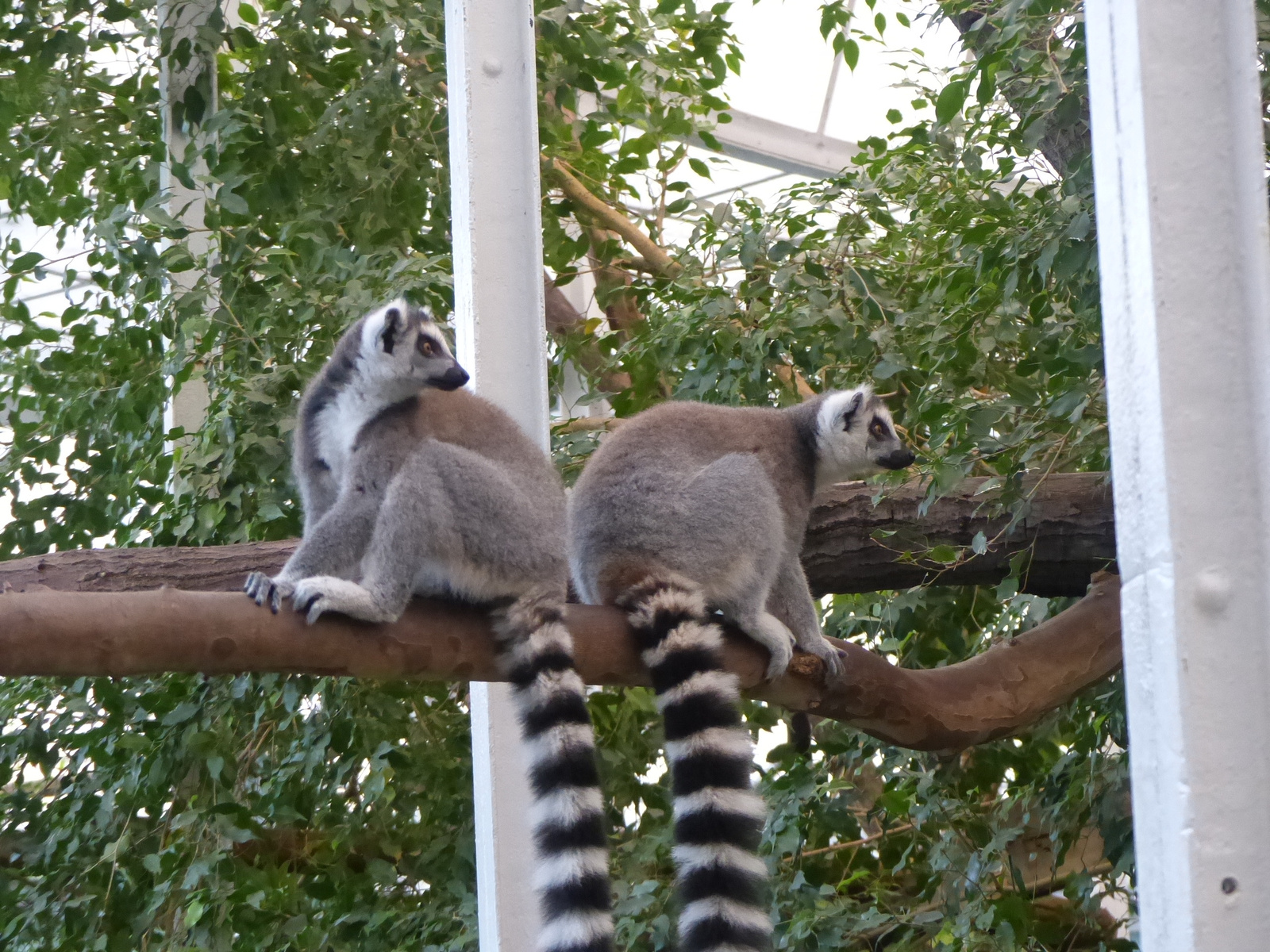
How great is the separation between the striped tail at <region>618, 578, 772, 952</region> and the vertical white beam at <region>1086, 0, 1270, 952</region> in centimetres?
112

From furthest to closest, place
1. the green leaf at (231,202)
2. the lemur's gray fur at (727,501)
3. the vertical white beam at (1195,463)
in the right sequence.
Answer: the green leaf at (231,202), the lemur's gray fur at (727,501), the vertical white beam at (1195,463)

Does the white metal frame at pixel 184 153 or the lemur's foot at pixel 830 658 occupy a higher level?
the white metal frame at pixel 184 153

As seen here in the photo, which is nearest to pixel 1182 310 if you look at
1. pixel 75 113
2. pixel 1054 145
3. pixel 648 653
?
pixel 648 653

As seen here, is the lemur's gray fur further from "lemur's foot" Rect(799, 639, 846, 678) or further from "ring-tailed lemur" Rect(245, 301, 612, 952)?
"ring-tailed lemur" Rect(245, 301, 612, 952)

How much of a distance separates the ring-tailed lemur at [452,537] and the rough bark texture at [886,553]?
17.6 inches

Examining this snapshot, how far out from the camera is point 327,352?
5.34m

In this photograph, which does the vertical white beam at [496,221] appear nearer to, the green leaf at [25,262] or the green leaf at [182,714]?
the green leaf at [182,714]

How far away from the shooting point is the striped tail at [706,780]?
113 inches

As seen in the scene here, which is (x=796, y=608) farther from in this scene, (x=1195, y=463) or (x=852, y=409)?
(x=1195, y=463)

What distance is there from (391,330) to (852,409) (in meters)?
1.74

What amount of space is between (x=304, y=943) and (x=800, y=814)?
187 centimetres

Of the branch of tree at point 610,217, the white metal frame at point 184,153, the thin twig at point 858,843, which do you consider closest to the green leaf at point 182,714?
the white metal frame at point 184,153

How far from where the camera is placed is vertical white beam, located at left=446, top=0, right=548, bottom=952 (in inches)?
157

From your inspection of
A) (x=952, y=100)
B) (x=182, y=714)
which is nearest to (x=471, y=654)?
(x=182, y=714)
